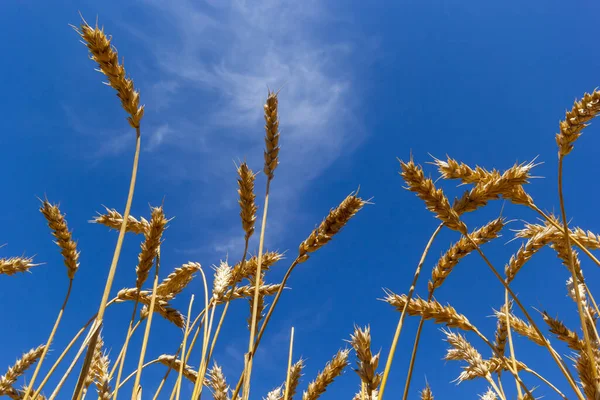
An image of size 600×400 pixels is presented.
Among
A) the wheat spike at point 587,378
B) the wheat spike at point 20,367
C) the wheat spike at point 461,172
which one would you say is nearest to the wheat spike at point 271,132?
the wheat spike at point 461,172

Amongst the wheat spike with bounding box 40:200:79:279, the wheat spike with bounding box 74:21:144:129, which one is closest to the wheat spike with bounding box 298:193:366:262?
the wheat spike with bounding box 74:21:144:129

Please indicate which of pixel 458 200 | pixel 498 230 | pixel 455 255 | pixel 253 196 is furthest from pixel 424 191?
pixel 253 196

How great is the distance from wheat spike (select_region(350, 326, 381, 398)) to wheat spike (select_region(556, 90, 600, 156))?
1.68m

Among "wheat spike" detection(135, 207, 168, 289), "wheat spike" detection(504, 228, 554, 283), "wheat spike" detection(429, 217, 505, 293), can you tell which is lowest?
"wheat spike" detection(135, 207, 168, 289)

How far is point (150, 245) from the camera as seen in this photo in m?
2.35

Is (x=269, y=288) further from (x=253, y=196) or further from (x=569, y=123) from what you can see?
(x=569, y=123)

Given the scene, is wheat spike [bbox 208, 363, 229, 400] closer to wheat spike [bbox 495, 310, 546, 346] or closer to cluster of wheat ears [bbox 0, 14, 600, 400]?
cluster of wheat ears [bbox 0, 14, 600, 400]

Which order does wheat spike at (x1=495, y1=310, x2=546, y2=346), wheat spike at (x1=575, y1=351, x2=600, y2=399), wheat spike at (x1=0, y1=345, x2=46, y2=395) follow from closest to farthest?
wheat spike at (x1=575, y1=351, x2=600, y2=399) < wheat spike at (x1=495, y1=310, x2=546, y2=346) < wheat spike at (x1=0, y1=345, x2=46, y2=395)

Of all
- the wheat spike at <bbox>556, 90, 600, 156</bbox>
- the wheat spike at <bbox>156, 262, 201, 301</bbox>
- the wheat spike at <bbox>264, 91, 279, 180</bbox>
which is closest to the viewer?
the wheat spike at <bbox>556, 90, 600, 156</bbox>

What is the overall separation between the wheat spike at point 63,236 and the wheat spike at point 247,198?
1263mm

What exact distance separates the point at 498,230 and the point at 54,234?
122 inches

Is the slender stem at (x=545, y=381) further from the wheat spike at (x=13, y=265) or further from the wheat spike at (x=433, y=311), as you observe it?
the wheat spike at (x=13, y=265)

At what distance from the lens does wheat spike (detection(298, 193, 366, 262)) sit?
236 centimetres

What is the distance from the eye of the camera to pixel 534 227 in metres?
3.34
